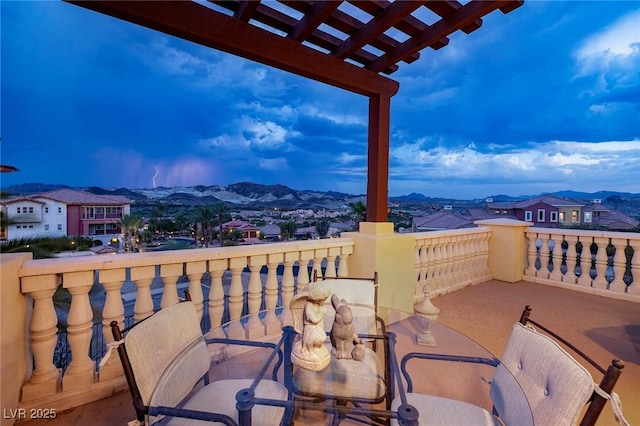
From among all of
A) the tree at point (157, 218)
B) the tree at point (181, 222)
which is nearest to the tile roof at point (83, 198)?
the tree at point (157, 218)

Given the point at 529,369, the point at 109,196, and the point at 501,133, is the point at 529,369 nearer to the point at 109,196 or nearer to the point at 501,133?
the point at 109,196

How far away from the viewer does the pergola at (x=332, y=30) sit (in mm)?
1680

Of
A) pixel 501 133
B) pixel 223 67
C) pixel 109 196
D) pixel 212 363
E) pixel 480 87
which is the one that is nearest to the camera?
pixel 212 363

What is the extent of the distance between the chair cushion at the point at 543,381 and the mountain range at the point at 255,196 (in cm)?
275

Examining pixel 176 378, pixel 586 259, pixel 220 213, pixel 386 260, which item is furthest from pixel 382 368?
pixel 220 213

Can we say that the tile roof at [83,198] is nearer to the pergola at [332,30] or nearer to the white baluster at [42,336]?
the white baluster at [42,336]

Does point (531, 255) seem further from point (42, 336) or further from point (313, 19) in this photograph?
point (42, 336)

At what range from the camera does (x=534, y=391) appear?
93 centimetres

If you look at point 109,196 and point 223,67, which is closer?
point 109,196

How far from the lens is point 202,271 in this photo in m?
1.86

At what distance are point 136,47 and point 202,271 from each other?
939 cm

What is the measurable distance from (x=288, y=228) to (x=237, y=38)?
510cm

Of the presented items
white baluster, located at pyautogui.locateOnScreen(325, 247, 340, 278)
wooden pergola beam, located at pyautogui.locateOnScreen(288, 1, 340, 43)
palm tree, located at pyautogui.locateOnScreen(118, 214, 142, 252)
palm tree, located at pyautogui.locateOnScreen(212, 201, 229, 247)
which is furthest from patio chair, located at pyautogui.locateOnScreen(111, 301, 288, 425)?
palm tree, located at pyautogui.locateOnScreen(212, 201, 229, 247)

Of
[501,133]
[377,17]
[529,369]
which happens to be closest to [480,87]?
[501,133]
